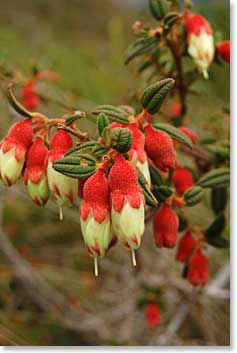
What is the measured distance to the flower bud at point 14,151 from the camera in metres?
0.68

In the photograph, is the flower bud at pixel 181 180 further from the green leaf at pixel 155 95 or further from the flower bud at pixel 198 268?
the green leaf at pixel 155 95

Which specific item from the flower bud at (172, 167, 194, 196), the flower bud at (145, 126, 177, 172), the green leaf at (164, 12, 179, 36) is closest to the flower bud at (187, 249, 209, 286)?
the flower bud at (172, 167, 194, 196)

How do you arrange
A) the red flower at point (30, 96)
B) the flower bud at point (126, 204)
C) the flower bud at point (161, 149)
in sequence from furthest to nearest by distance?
the red flower at point (30, 96) → the flower bud at point (161, 149) → the flower bud at point (126, 204)

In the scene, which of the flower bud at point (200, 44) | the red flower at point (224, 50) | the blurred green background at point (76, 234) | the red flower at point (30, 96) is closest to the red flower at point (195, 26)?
the flower bud at point (200, 44)

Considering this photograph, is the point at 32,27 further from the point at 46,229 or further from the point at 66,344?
the point at 66,344

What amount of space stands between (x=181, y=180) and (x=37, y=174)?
35 centimetres

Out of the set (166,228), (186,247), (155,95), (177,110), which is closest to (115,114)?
(155,95)

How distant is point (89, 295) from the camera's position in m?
1.85

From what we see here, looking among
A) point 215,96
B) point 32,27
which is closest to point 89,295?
point 215,96

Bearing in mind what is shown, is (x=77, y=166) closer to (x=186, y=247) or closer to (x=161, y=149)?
(x=161, y=149)

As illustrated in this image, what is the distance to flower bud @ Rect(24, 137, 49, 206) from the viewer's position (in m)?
0.68

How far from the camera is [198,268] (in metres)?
0.95

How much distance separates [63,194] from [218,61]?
21.0 inches

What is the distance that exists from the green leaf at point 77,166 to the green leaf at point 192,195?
0.90 feet
